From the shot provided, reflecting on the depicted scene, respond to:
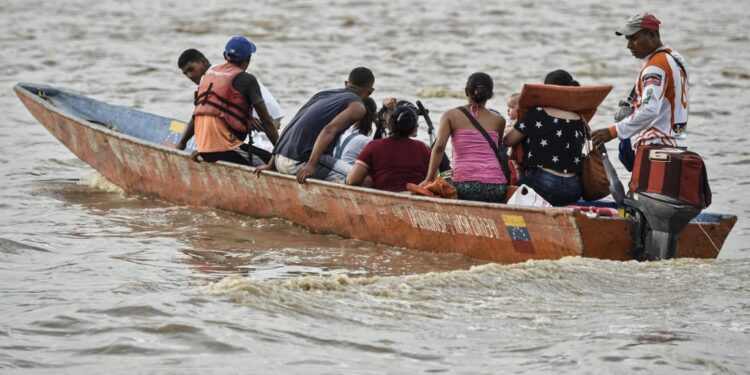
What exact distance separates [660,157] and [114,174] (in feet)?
16.8

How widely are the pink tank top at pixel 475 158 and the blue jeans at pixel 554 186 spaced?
20cm

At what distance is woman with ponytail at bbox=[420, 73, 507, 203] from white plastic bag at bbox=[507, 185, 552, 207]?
0.85 ft

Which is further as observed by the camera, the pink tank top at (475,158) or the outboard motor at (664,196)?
the pink tank top at (475,158)

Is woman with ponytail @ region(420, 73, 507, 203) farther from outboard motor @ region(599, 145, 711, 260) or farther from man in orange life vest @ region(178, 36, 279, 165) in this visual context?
man in orange life vest @ region(178, 36, 279, 165)

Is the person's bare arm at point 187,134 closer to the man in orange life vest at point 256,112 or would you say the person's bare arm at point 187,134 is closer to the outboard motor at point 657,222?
the man in orange life vest at point 256,112

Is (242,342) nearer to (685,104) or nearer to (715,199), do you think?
(685,104)

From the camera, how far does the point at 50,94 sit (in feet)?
37.9

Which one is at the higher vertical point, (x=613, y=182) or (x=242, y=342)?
(x=613, y=182)

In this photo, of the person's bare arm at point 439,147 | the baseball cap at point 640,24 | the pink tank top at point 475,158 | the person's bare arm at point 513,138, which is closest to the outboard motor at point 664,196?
the baseball cap at point 640,24

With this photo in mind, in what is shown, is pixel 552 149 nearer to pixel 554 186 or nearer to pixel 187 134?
pixel 554 186

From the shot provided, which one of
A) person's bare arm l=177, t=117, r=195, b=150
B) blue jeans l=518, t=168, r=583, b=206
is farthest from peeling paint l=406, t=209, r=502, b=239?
person's bare arm l=177, t=117, r=195, b=150

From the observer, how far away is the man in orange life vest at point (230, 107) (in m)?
8.53

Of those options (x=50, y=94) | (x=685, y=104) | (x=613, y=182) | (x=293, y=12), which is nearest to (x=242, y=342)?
(x=613, y=182)

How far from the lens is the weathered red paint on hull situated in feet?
22.2
